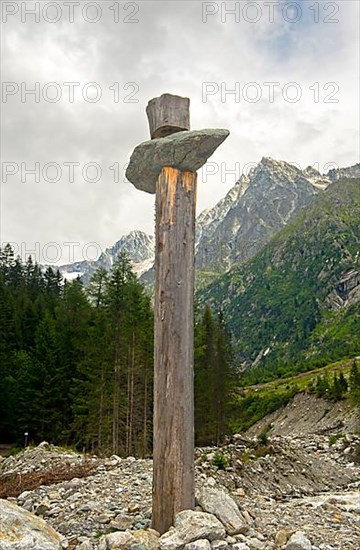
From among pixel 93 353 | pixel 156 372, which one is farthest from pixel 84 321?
pixel 156 372

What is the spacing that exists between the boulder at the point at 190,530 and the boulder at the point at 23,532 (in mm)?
1544

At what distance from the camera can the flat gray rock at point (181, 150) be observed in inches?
342

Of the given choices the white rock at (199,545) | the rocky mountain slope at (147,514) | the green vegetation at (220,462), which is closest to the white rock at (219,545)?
the rocky mountain slope at (147,514)

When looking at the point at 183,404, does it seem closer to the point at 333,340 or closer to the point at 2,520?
the point at 2,520

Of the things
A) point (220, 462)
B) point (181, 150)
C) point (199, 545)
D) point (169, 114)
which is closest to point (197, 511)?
point (199, 545)

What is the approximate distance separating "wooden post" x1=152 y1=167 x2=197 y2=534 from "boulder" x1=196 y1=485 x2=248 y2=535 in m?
0.41

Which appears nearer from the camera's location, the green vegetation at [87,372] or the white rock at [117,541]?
the white rock at [117,541]

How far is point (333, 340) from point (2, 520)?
164 m

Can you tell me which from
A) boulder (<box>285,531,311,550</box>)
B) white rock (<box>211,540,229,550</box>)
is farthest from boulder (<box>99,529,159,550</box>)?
boulder (<box>285,531,311,550</box>)

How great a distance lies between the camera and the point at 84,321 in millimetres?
40500

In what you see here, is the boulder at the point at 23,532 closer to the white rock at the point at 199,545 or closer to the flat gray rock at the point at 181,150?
the white rock at the point at 199,545

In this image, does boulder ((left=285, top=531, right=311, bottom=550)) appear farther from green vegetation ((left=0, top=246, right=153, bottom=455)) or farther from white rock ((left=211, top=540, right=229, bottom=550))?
green vegetation ((left=0, top=246, right=153, bottom=455))

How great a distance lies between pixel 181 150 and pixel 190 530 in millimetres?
5808

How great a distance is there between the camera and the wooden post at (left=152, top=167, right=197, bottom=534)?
802cm
